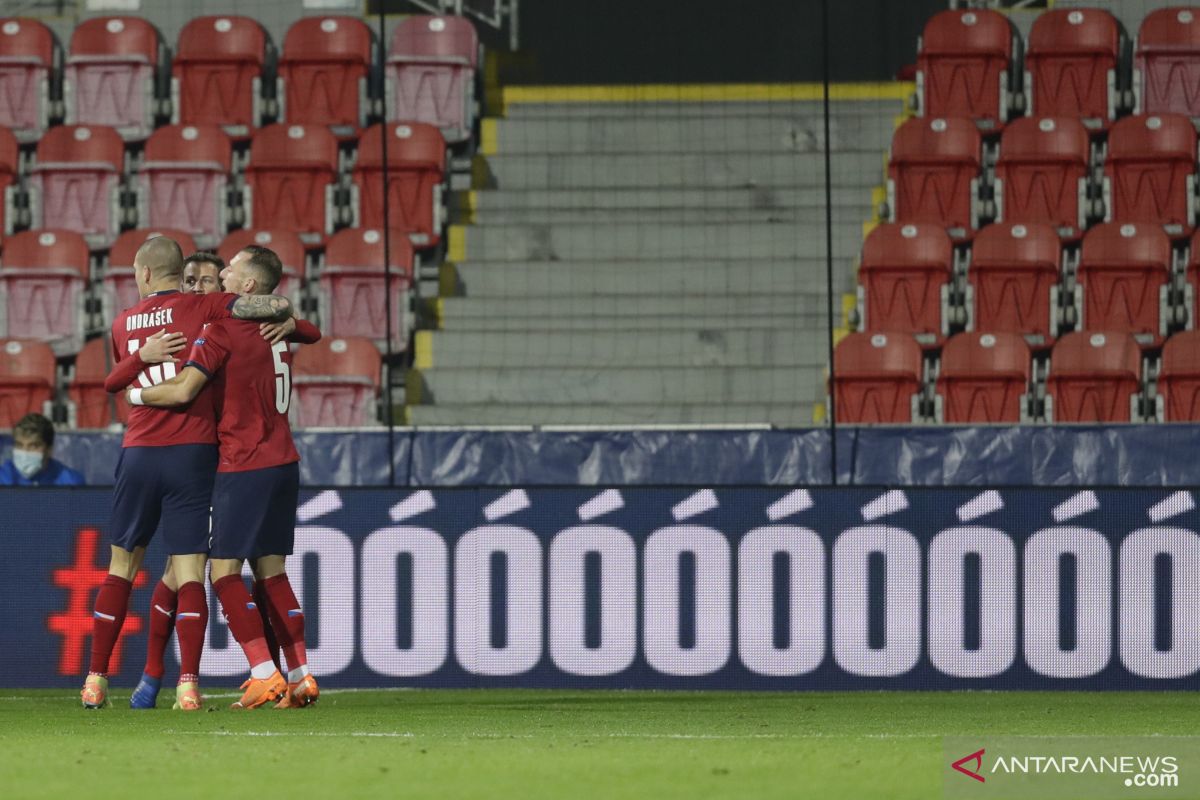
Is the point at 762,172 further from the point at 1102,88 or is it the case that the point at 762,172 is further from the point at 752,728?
the point at 752,728

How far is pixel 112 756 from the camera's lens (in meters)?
5.01

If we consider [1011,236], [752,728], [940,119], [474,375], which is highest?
[940,119]

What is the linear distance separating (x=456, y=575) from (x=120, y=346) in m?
2.40

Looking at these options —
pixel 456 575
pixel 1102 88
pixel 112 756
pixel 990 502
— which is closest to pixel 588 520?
pixel 456 575

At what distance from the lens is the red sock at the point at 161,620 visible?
7.08 metres

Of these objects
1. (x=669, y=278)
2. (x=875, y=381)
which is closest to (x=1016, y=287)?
(x=875, y=381)

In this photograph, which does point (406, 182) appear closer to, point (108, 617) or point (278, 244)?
point (278, 244)

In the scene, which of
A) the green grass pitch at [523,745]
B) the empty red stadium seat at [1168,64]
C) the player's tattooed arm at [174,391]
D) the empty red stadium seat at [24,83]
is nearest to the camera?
the green grass pitch at [523,745]

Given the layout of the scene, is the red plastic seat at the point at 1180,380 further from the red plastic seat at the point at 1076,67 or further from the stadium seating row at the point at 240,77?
the stadium seating row at the point at 240,77

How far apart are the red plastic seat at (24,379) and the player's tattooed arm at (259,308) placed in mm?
5406

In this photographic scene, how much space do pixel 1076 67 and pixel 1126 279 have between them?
2199 millimetres

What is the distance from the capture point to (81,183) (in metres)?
13.8

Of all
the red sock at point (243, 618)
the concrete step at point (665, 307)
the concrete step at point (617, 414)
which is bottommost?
the red sock at point (243, 618)

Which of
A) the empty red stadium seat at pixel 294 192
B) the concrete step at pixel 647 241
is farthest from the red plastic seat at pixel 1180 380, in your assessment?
the empty red stadium seat at pixel 294 192
